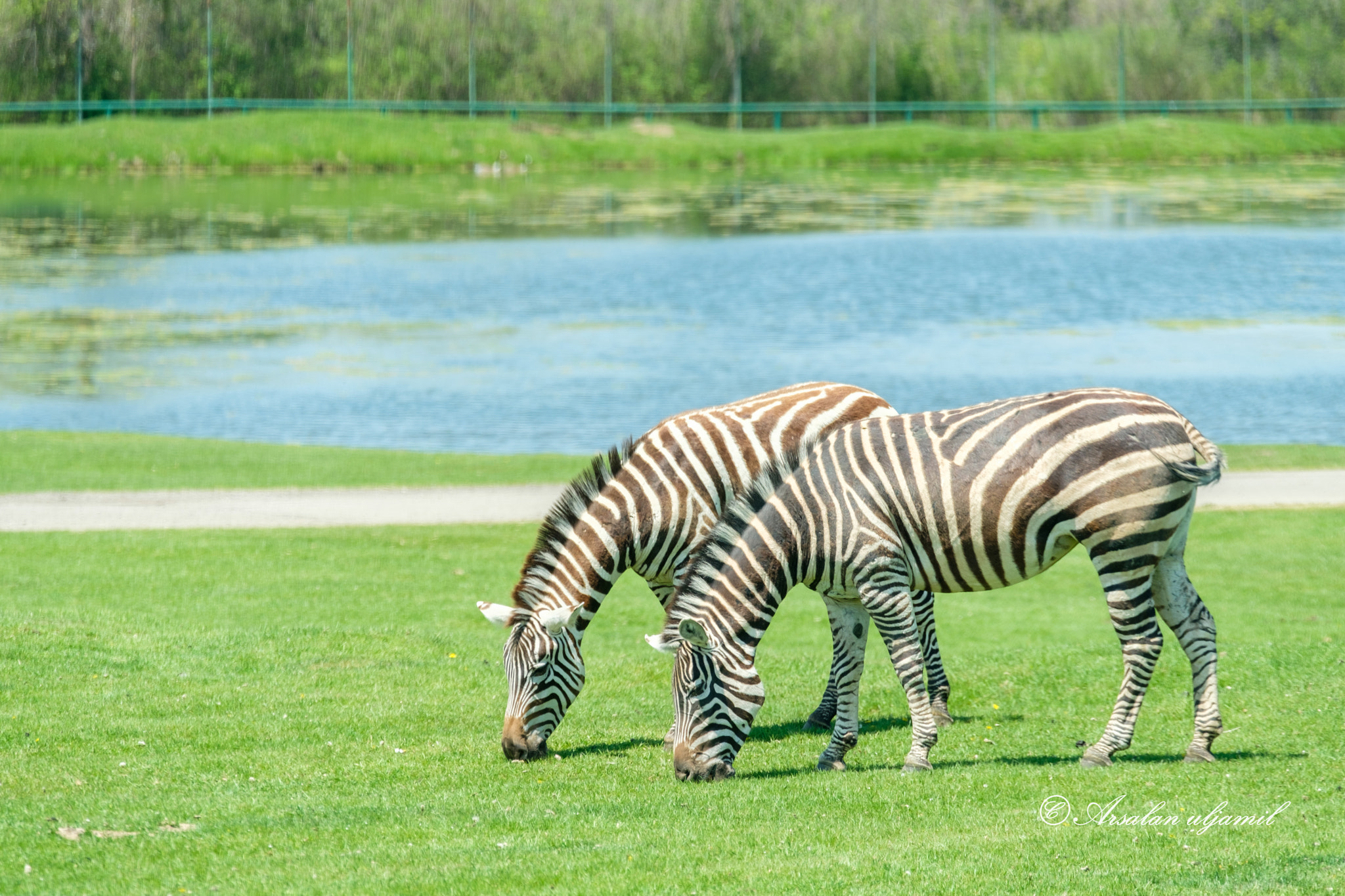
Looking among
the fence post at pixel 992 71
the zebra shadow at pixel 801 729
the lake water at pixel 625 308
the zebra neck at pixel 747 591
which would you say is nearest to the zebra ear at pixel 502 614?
the zebra neck at pixel 747 591

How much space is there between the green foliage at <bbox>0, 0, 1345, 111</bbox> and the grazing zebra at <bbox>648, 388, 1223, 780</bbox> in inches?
4030

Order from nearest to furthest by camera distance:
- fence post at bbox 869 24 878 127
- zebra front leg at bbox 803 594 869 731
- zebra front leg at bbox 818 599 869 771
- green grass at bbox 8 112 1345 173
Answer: zebra front leg at bbox 818 599 869 771 → zebra front leg at bbox 803 594 869 731 → green grass at bbox 8 112 1345 173 → fence post at bbox 869 24 878 127

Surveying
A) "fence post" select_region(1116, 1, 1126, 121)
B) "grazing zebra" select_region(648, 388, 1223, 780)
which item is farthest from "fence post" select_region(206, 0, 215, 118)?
"grazing zebra" select_region(648, 388, 1223, 780)

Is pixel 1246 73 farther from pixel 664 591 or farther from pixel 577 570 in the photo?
pixel 577 570

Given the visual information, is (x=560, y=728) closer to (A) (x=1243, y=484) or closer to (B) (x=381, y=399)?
(A) (x=1243, y=484)

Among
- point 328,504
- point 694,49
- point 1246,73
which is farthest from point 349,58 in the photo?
point 328,504

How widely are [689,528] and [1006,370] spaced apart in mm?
24029

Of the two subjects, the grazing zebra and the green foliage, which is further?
the green foliage

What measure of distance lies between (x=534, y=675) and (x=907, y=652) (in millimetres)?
2284

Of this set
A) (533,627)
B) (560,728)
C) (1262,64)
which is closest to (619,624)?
Result: (560,728)

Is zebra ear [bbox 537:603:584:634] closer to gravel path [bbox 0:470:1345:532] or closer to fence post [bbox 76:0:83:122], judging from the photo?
gravel path [bbox 0:470:1345:532]

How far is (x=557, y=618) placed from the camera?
970cm

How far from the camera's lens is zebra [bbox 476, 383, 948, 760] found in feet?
32.6

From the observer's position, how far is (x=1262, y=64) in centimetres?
11425
